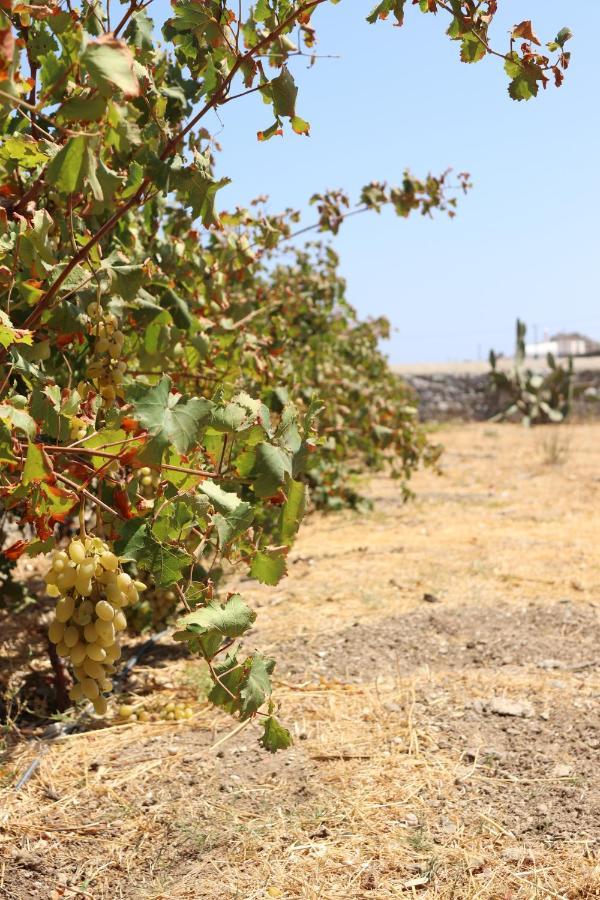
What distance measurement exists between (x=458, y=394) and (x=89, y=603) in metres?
13.6

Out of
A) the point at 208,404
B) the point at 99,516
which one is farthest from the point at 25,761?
the point at 208,404

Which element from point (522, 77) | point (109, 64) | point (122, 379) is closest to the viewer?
point (109, 64)

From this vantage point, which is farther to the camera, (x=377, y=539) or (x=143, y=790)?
(x=377, y=539)

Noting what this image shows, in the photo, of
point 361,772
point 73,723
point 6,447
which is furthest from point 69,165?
point 73,723

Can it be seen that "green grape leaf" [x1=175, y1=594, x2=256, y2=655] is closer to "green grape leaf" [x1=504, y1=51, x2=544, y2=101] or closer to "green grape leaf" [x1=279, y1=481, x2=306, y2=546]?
"green grape leaf" [x1=279, y1=481, x2=306, y2=546]

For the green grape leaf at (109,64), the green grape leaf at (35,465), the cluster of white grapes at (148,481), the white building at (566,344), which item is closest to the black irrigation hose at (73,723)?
the cluster of white grapes at (148,481)

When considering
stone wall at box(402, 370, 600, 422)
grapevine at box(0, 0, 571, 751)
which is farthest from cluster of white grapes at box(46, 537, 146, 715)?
stone wall at box(402, 370, 600, 422)

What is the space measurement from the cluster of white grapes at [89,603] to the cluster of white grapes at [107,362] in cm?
55

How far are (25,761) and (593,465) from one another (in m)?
7.36

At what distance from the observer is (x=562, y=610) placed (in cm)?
383

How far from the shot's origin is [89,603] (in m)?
1.53

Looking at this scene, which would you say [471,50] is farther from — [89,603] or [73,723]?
[73,723]

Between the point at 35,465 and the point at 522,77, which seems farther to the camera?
the point at 522,77

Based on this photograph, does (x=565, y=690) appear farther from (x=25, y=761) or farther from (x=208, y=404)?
(x=208, y=404)
